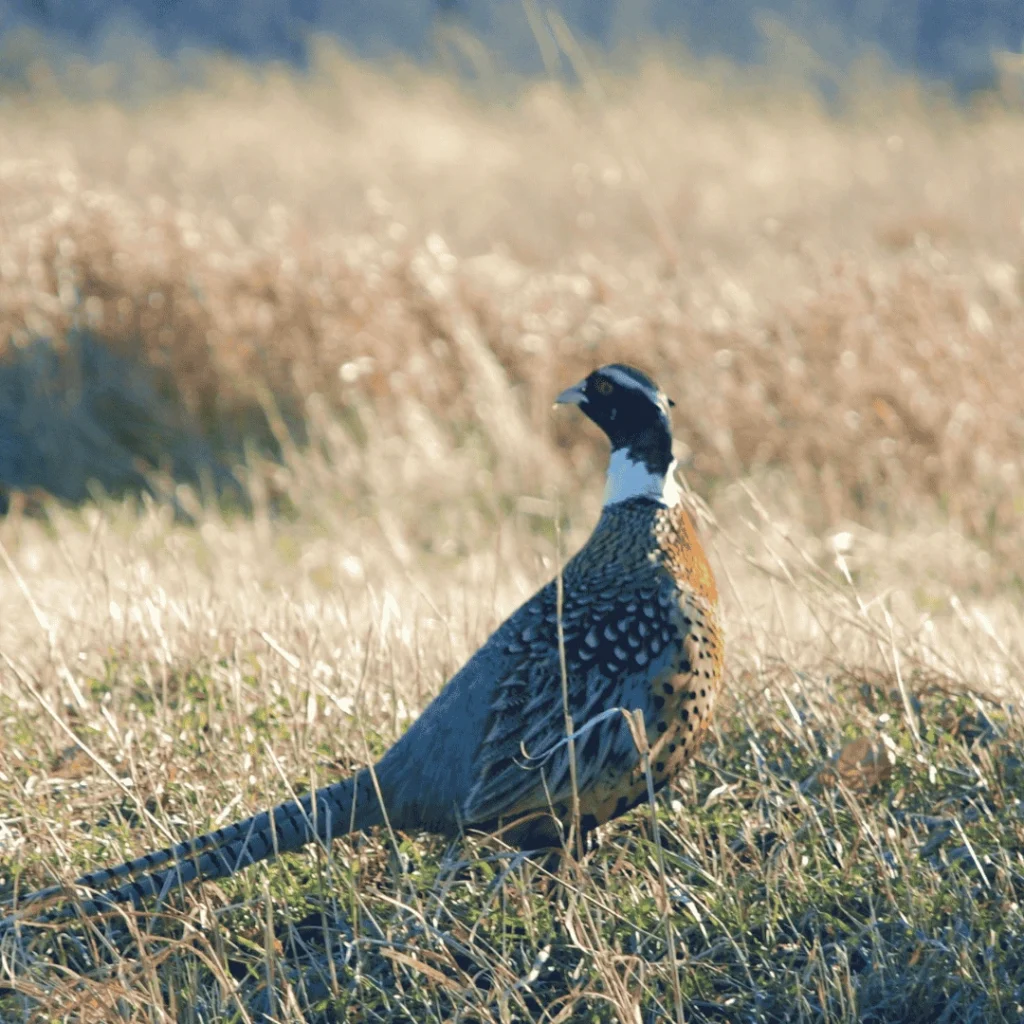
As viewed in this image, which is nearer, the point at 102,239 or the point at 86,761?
the point at 86,761

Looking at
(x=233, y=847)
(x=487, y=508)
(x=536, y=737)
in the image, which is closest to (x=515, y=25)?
(x=487, y=508)

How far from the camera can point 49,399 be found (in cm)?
790

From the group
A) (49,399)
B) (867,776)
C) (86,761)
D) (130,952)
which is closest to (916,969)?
(867,776)

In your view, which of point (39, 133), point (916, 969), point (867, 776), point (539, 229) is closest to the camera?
point (916, 969)

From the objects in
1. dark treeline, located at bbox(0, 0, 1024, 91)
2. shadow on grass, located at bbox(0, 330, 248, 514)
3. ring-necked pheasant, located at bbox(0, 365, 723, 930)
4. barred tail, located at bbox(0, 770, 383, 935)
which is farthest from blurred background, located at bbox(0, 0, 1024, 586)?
dark treeline, located at bbox(0, 0, 1024, 91)

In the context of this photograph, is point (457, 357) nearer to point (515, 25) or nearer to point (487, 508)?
point (487, 508)

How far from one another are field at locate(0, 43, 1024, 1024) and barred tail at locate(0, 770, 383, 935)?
0.06 meters

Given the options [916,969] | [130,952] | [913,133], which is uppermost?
[913,133]

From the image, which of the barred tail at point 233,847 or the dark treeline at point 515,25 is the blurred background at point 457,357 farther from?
the dark treeline at point 515,25

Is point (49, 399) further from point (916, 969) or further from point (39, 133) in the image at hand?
point (39, 133)

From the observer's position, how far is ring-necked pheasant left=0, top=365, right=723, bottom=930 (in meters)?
2.86

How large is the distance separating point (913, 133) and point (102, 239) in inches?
419

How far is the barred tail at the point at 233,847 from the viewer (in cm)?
277

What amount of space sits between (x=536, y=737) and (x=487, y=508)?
4344 millimetres
